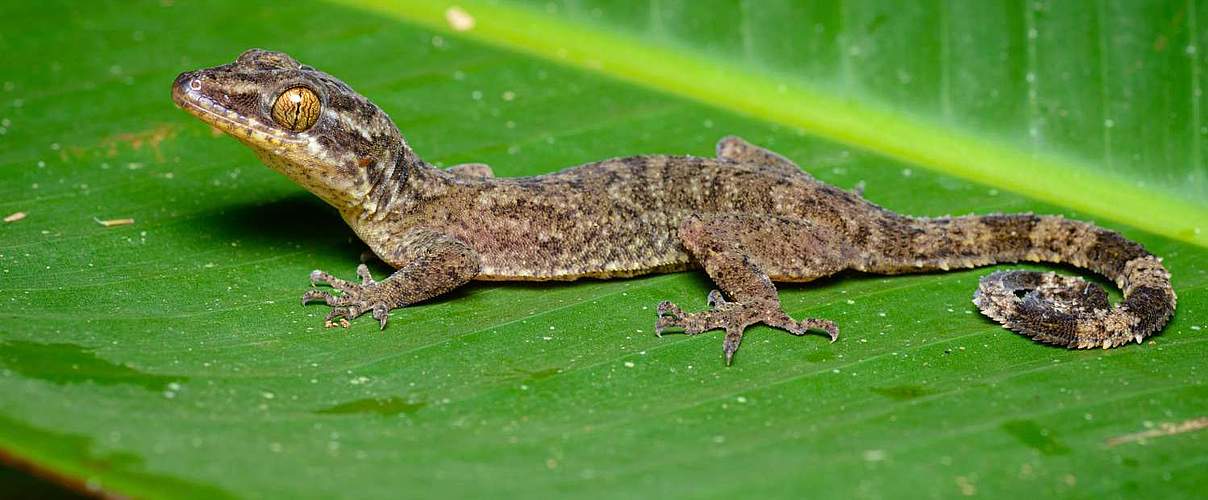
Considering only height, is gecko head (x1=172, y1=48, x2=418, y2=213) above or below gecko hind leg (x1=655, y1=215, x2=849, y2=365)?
above

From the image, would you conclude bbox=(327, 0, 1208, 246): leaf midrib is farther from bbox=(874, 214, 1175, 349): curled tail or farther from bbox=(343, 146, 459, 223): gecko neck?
bbox=(343, 146, 459, 223): gecko neck

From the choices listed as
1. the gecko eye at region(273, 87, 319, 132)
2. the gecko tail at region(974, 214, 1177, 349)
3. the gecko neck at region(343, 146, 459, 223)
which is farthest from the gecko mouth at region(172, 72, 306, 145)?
the gecko tail at region(974, 214, 1177, 349)

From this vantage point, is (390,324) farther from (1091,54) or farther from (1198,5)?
(1198,5)

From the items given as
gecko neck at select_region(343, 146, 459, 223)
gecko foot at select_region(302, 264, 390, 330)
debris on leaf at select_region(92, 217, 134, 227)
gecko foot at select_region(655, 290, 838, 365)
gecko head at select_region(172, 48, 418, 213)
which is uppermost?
gecko head at select_region(172, 48, 418, 213)

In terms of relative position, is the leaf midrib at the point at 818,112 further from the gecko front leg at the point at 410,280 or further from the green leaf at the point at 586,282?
the gecko front leg at the point at 410,280

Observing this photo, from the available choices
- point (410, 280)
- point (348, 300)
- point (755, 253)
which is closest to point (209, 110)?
point (348, 300)

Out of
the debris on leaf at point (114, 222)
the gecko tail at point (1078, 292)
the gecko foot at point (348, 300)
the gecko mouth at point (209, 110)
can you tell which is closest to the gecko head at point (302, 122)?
the gecko mouth at point (209, 110)

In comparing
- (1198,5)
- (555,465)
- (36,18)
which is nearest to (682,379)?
(555,465)

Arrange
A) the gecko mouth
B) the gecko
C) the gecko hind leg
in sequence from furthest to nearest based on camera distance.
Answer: the gecko hind leg < the gecko < the gecko mouth
